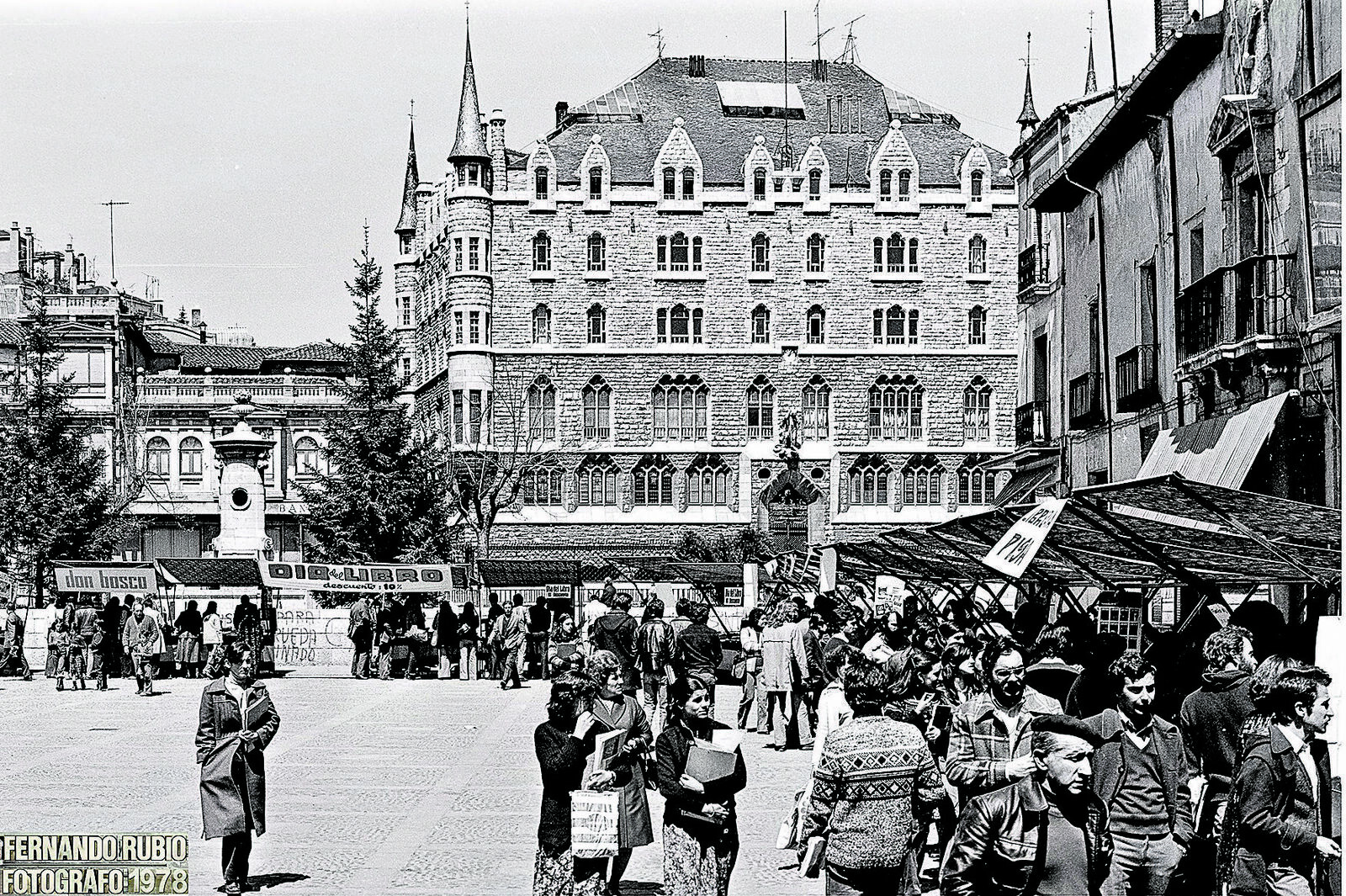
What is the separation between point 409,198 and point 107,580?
247ft

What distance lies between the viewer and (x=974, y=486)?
265 feet

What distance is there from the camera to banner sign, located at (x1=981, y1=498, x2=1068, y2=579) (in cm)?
1231

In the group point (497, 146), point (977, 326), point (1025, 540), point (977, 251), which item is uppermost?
point (497, 146)

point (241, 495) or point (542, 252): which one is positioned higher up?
point (542, 252)

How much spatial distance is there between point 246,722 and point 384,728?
1161 centimetres

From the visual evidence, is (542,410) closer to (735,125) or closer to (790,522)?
(790,522)

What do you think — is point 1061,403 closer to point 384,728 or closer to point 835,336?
point 384,728

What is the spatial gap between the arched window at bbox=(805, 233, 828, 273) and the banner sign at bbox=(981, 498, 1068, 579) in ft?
221

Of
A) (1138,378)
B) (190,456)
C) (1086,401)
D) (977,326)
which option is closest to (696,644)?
(1138,378)

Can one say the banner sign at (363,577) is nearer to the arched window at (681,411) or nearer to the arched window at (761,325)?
the arched window at (681,411)

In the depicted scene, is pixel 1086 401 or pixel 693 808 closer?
pixel 693 808

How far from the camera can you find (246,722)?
11.1 meters

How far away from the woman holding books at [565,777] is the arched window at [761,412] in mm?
70938

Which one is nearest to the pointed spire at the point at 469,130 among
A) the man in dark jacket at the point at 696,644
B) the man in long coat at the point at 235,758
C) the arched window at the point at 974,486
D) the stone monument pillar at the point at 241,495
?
the arched window at the point at 974,486
